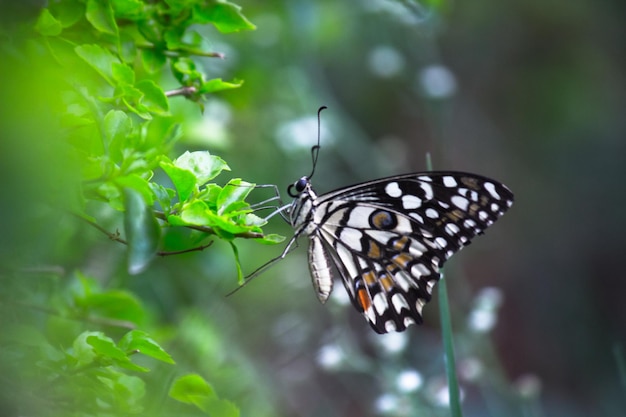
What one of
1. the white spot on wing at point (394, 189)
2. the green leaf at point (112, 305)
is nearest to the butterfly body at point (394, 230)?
the white spot on wing at point (394, 189)

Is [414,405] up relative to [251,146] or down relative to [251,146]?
down

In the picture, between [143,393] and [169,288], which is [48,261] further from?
[169,288]

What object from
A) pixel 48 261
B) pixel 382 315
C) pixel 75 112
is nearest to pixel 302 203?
pixel 382 315

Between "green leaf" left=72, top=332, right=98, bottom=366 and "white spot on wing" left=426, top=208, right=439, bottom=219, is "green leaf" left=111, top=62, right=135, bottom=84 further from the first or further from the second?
"white spot on wing" left=426, top=208, right=439, bottom=219

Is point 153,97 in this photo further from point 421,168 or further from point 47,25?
point 421,168

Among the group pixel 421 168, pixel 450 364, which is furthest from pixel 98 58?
pixel 421 168
